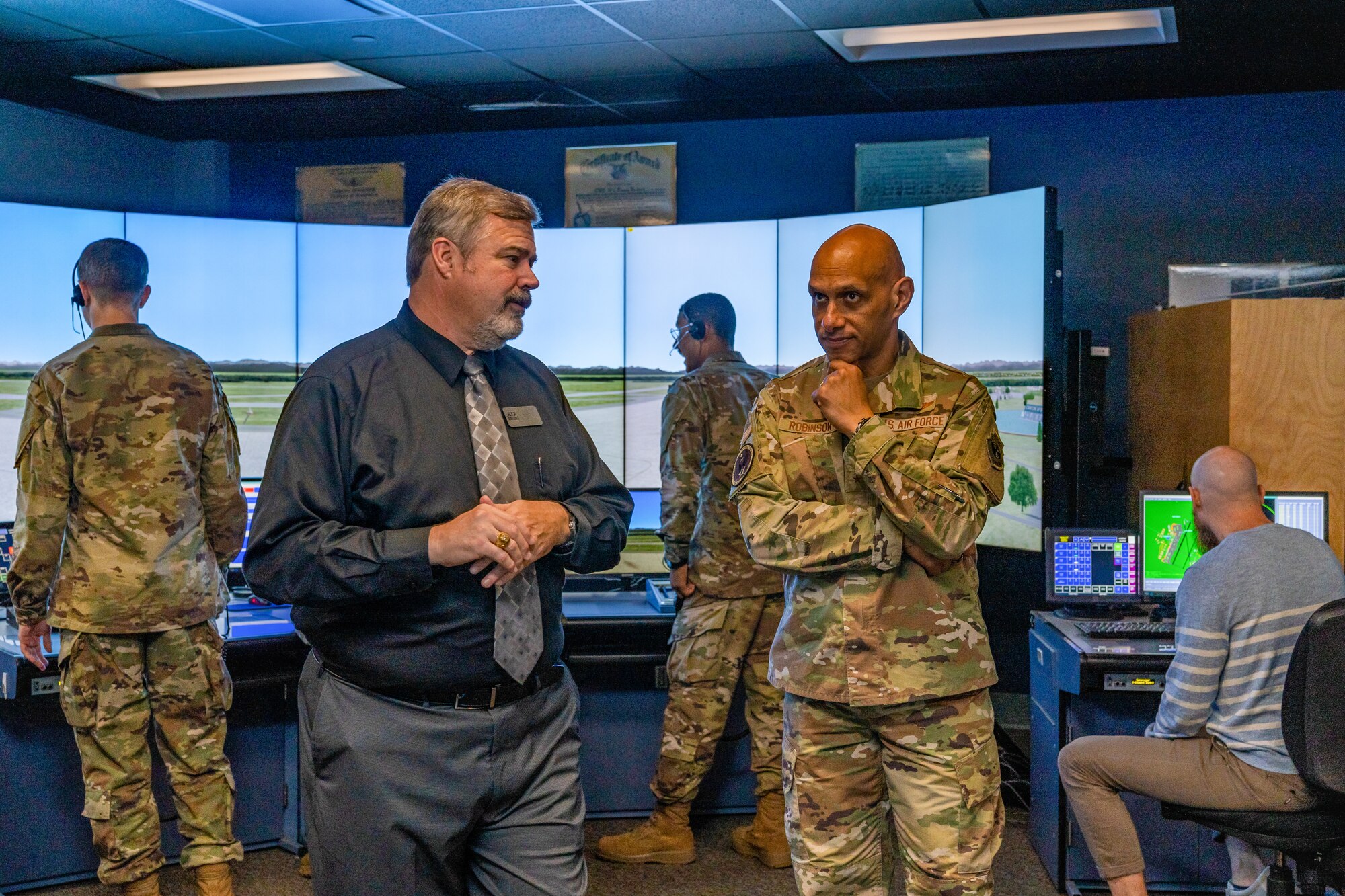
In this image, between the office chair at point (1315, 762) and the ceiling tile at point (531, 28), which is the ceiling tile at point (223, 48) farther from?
the office chair at point (1315, 762)

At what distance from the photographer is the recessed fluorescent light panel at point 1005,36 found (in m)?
3.79

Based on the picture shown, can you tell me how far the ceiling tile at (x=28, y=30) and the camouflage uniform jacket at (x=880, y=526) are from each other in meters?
2.69

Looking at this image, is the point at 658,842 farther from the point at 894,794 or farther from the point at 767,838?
the point at 894,794

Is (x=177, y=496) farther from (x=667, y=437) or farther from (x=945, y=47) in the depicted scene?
(x=945, y=47)

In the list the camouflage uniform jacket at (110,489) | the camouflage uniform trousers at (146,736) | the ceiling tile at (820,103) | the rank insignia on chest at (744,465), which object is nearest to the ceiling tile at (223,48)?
the camouflage uniform jacket at (110,489)

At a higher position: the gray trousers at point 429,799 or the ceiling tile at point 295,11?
the ceiling tile at point 295,11

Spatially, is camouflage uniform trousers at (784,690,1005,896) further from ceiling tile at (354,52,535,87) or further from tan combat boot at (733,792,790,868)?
ceiling tile at (354,52,535,87)

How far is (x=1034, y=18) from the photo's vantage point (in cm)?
379

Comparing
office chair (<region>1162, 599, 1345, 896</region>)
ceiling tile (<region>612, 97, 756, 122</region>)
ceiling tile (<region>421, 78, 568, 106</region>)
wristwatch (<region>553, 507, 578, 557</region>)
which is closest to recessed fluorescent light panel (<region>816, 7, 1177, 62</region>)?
ceiling tile (<region>612, 97, 756, 122</region>)

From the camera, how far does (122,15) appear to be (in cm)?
363

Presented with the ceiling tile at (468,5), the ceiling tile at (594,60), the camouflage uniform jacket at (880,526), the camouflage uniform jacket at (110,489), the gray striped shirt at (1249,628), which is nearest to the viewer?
the camouflage uniform jacket at (880,526)

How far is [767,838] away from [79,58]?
339cm

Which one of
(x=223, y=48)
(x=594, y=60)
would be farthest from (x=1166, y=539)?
(x=223, y=48)

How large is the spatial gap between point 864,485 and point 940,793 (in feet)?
1.83
